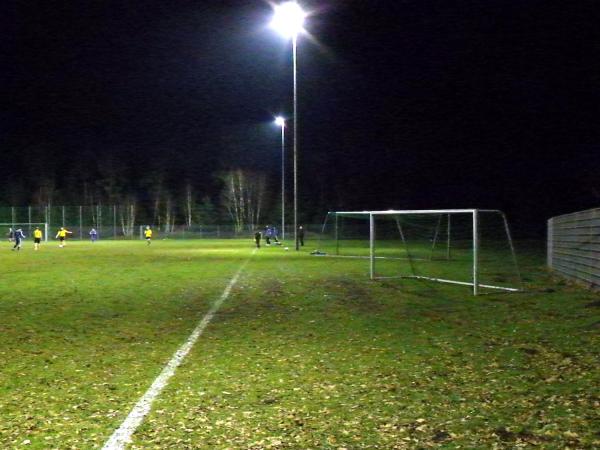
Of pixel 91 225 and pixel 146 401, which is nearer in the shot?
pixel 146 401

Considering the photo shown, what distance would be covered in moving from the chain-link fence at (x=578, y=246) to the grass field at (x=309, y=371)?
117cm

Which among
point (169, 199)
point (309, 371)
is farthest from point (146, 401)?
point (169, 199)

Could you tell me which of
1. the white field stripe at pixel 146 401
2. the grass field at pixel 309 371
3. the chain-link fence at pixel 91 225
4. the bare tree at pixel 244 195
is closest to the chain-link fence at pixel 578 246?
the grass field at pixel 309 371

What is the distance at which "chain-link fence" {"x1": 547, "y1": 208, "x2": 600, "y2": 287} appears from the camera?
1524 centimetres

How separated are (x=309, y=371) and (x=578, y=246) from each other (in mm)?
12708

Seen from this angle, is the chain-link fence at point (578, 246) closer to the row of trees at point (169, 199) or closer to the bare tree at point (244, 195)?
the row of trees at point (169, 199)

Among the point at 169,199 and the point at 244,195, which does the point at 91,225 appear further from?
the point at 244,195

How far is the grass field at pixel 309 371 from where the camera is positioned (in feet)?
16.3

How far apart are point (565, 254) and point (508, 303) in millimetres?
7486

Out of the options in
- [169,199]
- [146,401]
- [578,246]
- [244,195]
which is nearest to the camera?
[146,401]

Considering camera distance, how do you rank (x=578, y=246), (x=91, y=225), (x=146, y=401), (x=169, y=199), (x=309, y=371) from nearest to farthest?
(x=146, y=401) → (x=309, y=371) → (x=578, y=246) → (x=91, y=225) → (x=169, y=199)

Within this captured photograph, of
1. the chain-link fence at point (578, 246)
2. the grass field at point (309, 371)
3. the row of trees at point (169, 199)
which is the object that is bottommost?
the grass field at point (309, 371)

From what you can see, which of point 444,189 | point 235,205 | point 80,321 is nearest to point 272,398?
point 80,321

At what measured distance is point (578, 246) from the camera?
17.2m
